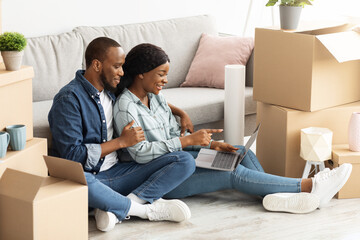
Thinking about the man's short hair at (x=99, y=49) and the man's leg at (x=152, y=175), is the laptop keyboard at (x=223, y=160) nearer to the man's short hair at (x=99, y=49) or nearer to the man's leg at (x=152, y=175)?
the man's leg at (x=152, y=175)

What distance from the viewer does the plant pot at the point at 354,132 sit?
2.85 metres

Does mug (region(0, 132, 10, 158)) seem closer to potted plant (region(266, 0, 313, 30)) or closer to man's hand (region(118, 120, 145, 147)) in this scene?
man's hand (region(118, 120, 145, 147))

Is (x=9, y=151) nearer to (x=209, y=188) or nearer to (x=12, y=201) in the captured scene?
(x=12, y=201)

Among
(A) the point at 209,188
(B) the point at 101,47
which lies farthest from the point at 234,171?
(B) the point at 101,47

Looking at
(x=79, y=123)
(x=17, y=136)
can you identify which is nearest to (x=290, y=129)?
(x=79, y=123)

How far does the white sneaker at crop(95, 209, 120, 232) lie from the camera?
2486 millimetres

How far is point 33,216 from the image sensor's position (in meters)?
2.08

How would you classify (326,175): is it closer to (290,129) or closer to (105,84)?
(290,129)

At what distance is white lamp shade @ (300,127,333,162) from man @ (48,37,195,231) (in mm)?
602

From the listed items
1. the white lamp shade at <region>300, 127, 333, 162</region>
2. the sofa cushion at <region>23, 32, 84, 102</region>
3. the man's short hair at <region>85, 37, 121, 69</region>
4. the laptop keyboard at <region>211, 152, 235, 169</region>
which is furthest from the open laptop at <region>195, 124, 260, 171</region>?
the sofa cushion at <region>23, 32, 84, 102</region>

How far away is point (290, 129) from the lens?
2949 mm

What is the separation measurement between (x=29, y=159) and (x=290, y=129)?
1.28m

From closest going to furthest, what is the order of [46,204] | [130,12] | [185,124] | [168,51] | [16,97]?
Result: [46,204] < [16,97] < [185,124] < [168,51] < [130,12]

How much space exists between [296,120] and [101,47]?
1037mm
